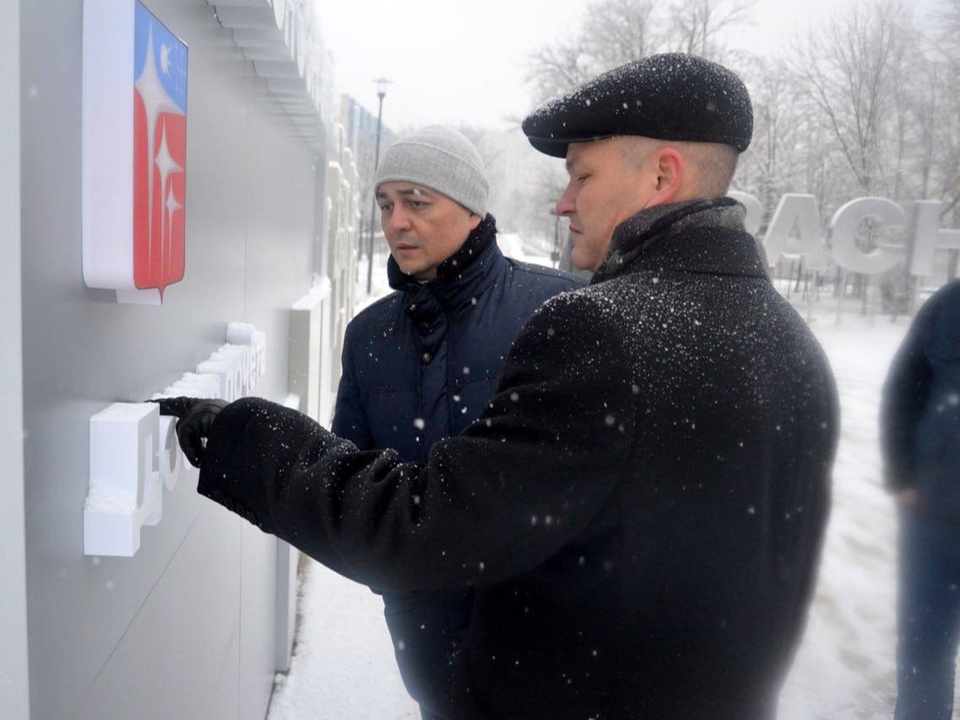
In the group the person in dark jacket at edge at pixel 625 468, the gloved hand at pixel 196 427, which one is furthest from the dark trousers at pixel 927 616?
the gloved hand at pixel 196 427

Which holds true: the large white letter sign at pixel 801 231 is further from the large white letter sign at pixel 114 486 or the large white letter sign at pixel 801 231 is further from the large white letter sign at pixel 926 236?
the large white letter sign at pixel 114 486

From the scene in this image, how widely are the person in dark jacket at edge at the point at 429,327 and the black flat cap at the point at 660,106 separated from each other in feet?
3.08

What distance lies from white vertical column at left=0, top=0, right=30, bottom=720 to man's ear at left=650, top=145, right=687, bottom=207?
0.95m

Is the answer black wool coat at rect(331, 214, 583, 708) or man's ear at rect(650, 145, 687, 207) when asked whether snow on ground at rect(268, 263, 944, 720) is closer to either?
black wool coat at rect(331, 214, 583, 708)

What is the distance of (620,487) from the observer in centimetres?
121

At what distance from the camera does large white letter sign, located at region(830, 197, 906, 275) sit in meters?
12.0

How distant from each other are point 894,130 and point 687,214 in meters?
13.0

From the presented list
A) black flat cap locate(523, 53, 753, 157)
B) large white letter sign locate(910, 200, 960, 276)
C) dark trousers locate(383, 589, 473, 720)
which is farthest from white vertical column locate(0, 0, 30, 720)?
large white letter sign locate(910, 200, 960, 276)

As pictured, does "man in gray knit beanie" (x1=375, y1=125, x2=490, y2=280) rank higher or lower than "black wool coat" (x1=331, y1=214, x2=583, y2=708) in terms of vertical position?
higher

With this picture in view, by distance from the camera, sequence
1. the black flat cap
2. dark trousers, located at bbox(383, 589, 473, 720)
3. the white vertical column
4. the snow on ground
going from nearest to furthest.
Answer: the white vertical column, the black flat cap, dark trousers, located at bbox(383, 589, 473, 720), the snow on ground

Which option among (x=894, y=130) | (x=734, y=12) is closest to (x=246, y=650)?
(x=894, y=130)

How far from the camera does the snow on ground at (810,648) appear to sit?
3949 mm

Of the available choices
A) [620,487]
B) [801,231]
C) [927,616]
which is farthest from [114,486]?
[801,231]

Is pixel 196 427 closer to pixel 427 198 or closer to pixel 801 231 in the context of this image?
pixel 427 198
